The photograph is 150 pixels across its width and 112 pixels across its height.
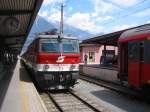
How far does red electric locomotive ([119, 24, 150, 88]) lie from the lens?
1370 centimetres

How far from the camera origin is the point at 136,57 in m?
14.7

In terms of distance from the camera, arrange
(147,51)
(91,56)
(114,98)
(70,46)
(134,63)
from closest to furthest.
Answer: (147,51), (134,63), (114,98), (70,46), (91,56)

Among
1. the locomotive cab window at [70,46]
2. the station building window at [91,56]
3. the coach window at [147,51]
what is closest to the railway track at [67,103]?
the locomotive cab window at [70,46]

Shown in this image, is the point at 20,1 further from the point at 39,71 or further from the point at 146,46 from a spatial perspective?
the point at 146,46

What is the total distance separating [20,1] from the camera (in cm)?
1584

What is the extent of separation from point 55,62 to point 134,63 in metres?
4.51

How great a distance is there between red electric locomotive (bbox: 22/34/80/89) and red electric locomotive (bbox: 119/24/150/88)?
2.67 metres

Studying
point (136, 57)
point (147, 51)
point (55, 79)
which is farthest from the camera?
point (55, 79)

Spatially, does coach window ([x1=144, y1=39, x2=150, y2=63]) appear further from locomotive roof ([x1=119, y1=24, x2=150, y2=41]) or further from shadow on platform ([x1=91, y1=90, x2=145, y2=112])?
shadow on platform ([x1=91, y1=90, x2=145, y2=112])

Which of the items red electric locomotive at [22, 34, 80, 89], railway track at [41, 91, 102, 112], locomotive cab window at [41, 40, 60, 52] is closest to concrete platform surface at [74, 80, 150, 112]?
railway track at [41, 91, 102, 112]

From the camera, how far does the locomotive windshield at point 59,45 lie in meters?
17.9

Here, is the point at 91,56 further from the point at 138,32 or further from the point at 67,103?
the point at 67,103

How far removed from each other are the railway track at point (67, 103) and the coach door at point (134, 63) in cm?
197

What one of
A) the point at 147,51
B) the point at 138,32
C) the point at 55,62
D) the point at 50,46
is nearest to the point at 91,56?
the point at 50,46
